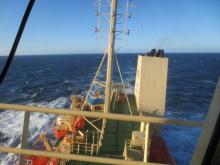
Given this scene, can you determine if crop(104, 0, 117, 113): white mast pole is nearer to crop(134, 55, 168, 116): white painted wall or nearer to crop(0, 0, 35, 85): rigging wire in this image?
crop(134, 55, 168, 116): white painted wall

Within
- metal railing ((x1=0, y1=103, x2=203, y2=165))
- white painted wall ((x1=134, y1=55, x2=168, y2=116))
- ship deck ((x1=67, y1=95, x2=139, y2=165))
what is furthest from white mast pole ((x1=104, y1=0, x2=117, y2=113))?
metal railing ((x1=0, y1=103, x2=203, y2=165))

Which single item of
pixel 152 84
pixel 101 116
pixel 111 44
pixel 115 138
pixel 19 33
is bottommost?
pixel 115 138

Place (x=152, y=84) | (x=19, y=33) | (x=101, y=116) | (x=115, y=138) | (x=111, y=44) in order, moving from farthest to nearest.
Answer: (x=152, y=84)
(x=111, y=44)
(x=115, y=138)
(x=101, y=116)
(x=19, y=33)

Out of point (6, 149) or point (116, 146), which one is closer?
point (6, 149)

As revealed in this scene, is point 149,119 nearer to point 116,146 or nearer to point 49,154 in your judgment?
point 49,154

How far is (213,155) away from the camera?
1369 millimetres

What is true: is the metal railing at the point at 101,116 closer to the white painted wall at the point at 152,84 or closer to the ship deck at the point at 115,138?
the ship deck at the point at 115,138

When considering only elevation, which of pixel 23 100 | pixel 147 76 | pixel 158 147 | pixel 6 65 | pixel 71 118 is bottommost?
pixel 23 100

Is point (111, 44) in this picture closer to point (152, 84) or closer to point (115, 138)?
point (152, 84)

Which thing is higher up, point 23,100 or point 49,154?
Answer: point 49,154

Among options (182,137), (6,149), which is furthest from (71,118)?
(6,149)

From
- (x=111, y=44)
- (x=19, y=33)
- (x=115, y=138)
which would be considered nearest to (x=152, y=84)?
(x=111, y=44)

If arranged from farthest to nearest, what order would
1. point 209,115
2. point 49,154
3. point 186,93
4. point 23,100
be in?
point 186,93 → point 23,100 → point 49,154 → point 209,115

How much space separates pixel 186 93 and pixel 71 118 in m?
24.4
